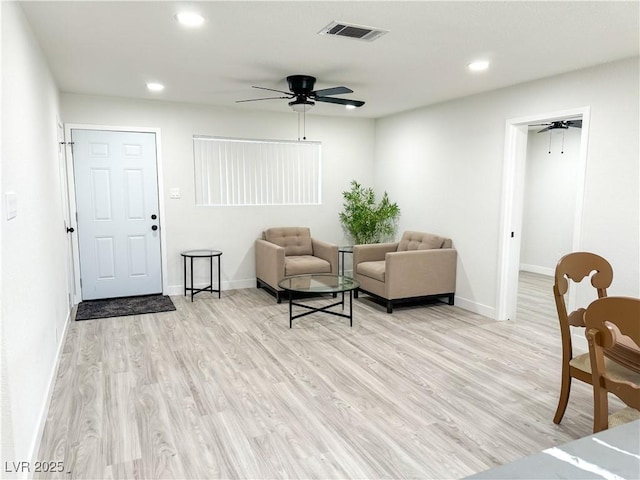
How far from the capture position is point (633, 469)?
0.82 meters

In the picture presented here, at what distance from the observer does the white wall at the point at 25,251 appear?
186 centimetres

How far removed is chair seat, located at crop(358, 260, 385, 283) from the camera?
5.00 m

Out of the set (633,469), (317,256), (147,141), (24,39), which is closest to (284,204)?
(317,256)

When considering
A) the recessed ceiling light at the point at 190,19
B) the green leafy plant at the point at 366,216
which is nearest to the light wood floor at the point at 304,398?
the green leafy plant at the point at 366,216

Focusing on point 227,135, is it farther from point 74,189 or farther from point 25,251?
point 25,251

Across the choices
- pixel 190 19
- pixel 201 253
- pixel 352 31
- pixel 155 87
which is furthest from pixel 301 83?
pixel 201 253

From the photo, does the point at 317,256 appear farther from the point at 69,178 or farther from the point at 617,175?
the point at 617,175

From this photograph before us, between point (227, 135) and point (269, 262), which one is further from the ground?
point (227, 135)

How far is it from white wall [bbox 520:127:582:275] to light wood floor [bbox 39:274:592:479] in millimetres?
2841

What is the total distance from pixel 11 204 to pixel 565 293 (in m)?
2.74

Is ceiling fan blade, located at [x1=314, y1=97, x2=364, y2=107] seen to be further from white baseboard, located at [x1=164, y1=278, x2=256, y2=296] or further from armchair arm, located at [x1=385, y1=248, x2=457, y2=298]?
white baseboard, located at [x1=164, y1=278, x2=256, y2=296]

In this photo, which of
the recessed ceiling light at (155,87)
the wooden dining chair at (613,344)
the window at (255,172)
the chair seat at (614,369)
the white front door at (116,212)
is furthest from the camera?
the window at (255,172)

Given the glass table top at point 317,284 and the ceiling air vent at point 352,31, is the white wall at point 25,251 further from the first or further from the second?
the glass table top at point 317,284

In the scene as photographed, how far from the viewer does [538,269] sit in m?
7.17
